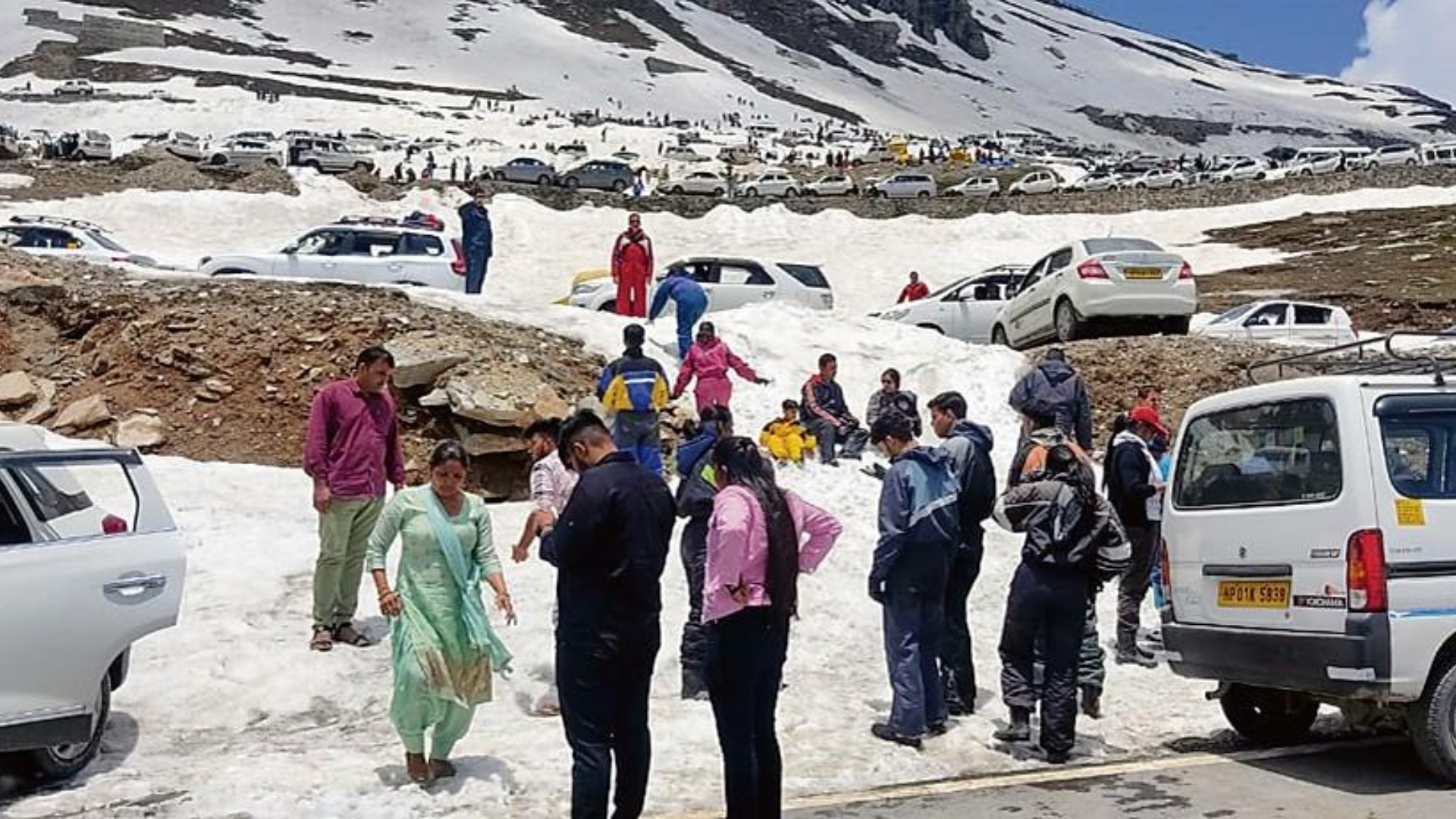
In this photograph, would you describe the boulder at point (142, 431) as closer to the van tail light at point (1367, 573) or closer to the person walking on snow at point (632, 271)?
the person walking on snow at point (632, 271)

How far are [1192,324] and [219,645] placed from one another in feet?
62.7

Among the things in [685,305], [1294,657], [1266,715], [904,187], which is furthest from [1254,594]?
[904,187]

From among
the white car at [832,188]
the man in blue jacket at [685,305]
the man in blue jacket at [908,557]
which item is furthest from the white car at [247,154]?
the man in blue jacket at [908,557]

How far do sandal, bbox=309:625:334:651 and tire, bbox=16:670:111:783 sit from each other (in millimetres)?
1952

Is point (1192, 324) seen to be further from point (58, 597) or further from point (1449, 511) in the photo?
point (58, 597)

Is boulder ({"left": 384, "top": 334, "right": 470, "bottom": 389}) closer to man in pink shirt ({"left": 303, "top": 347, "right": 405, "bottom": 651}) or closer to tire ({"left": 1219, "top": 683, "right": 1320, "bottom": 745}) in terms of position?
man in pink shirt ({"left": 303, "top": 347, "right": 405, "bottom": 651})

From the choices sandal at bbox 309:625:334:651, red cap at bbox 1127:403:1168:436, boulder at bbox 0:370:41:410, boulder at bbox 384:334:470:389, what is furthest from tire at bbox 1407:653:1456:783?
boulder at bbox 0:370:41:410

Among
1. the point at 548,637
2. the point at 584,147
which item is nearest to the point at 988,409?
the point at 548,637

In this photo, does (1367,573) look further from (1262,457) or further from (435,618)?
(435,618)

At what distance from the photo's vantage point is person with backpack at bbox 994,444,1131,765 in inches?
306

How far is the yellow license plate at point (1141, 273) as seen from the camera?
1981cm

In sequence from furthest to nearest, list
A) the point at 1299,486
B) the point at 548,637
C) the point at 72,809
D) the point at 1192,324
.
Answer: the point at 1192,324, the point at 548,637, the point at 1299,486, the point at 72,809

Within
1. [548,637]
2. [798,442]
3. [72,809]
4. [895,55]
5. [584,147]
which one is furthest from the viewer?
[895,55]

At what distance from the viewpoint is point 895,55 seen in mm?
168500
